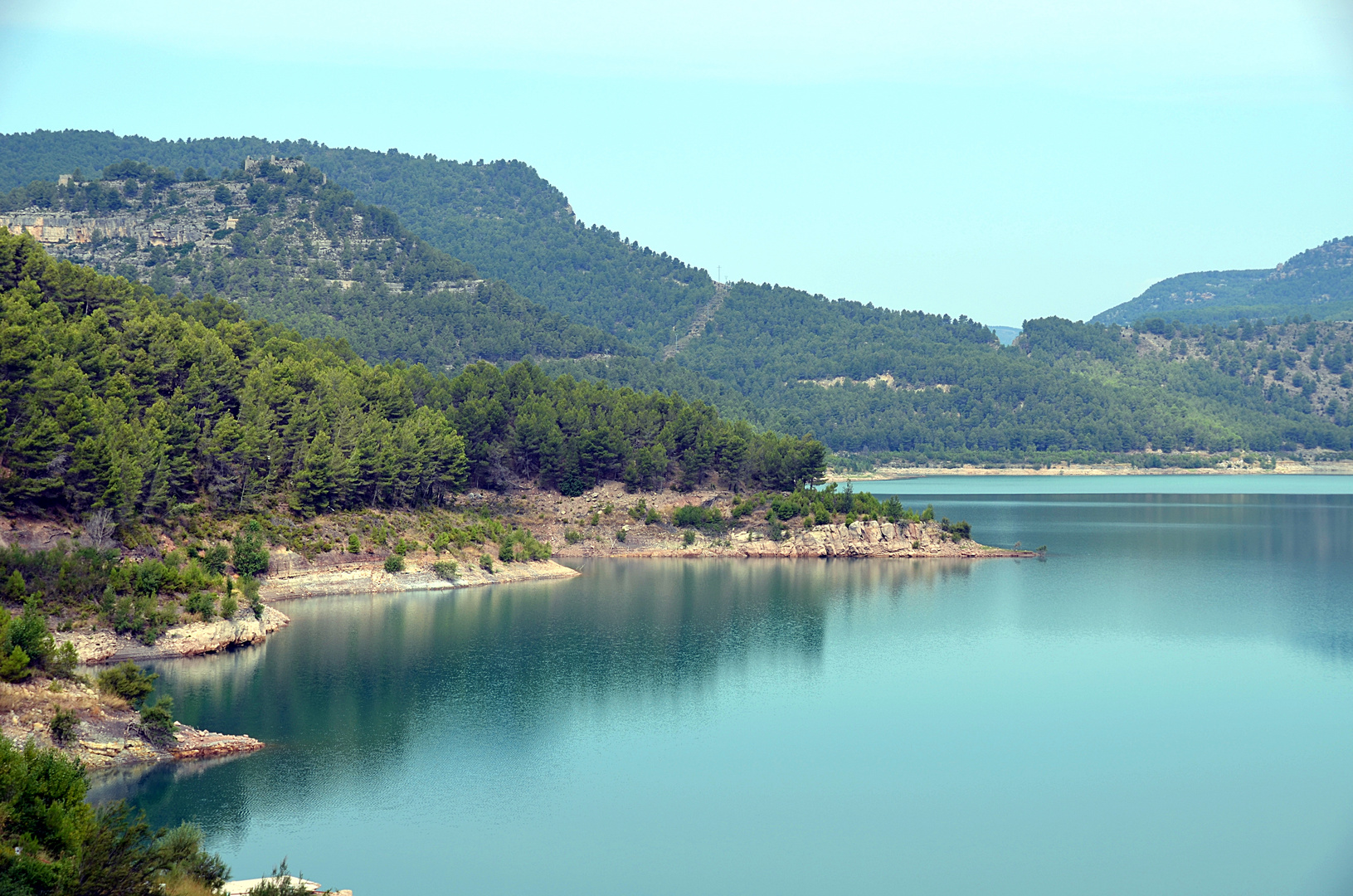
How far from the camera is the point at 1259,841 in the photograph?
3691cm

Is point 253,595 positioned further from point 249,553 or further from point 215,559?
point 249,553

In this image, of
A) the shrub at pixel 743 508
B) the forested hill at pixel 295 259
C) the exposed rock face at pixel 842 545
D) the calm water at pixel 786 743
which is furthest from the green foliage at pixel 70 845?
the forested hill at pixel 295 259

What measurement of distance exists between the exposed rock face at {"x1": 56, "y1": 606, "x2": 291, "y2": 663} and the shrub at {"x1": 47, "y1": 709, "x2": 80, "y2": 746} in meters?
10.5

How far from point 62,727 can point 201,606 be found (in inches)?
752

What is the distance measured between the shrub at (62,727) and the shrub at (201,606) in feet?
60.6

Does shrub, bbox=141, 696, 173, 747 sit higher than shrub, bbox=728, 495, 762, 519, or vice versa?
shrub, bbox=728, 495, 762, 519

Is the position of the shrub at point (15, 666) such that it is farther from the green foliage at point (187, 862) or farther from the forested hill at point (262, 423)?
the forested hill at point (262, 423)

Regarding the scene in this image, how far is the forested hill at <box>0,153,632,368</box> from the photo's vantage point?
161125 mm

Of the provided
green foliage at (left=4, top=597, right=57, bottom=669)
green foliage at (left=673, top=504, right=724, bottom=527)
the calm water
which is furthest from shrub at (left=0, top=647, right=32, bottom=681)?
green foliage at (left=673, top=504, right=724, bottom=527)

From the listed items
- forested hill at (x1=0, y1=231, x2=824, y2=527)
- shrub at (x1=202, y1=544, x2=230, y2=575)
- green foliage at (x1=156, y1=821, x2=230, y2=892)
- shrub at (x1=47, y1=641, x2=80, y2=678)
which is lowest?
green foliage at (x1=156, y1=821, x2=230, y2=892)

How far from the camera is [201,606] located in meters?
56.9

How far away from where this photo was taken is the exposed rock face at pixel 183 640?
51.1 m

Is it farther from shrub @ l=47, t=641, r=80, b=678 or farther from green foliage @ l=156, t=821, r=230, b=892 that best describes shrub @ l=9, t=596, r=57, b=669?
green foliage @ l=156, t=821, r=230, b=892

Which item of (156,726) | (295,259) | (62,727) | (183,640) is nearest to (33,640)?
(62,727)
